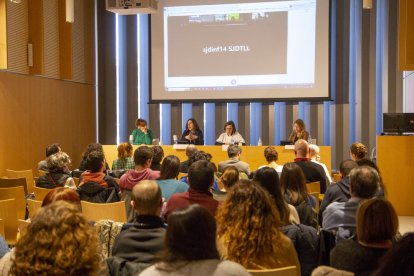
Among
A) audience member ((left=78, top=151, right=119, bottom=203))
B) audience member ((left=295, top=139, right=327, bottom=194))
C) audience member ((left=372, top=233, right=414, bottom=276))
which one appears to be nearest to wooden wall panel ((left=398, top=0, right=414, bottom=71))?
audience member ((left=295, top=139, right=327, bottom=194))

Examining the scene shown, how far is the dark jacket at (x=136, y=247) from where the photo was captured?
106 inches

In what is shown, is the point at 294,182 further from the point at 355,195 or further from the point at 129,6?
the point at 129,6

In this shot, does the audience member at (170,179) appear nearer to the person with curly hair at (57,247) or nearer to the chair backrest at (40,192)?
the chair backrest at (40,192)

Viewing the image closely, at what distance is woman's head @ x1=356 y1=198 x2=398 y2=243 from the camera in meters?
2.49

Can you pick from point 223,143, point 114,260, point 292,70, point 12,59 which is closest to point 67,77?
point 12,59

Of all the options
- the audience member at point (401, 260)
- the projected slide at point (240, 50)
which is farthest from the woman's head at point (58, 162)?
the projected slide at point (240, 50)

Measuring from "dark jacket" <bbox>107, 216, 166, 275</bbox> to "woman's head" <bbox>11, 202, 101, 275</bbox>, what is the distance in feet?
2.43

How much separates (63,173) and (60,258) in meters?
4.05

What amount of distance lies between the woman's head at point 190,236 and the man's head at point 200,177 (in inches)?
68.2

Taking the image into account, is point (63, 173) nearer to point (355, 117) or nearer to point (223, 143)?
point (223, 143)

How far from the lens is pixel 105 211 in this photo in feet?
14.1

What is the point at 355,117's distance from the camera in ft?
35.4

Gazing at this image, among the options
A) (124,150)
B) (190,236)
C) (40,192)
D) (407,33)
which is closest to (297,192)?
(190,236)

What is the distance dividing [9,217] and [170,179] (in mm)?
1479
